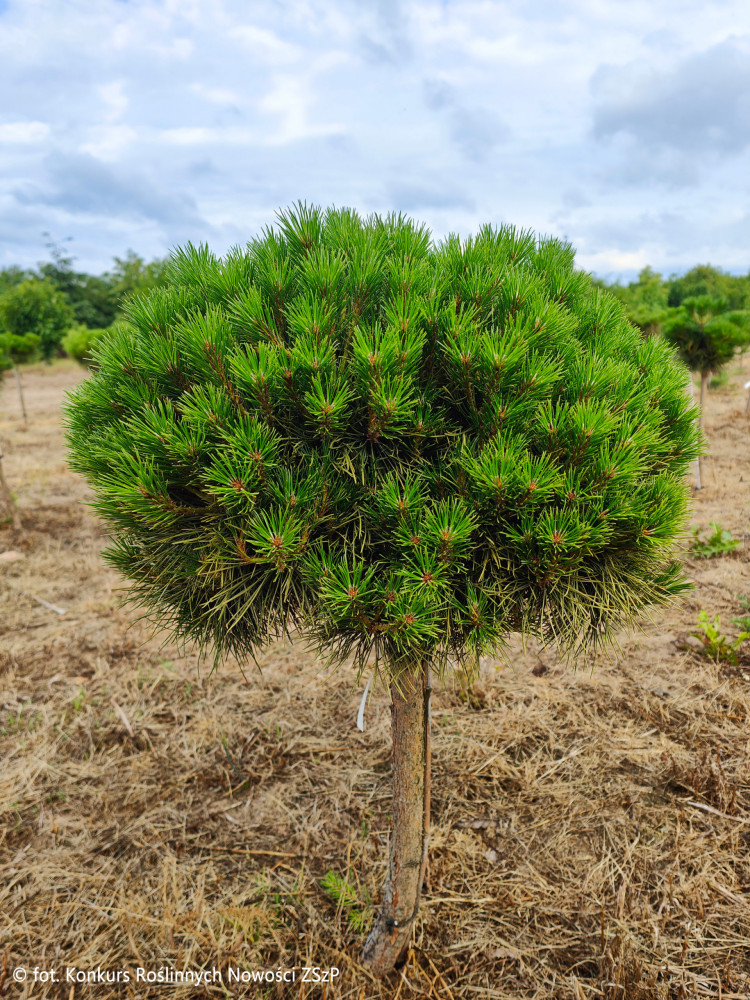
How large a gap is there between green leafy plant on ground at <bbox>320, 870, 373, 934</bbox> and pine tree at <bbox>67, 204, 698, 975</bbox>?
1.57 metres

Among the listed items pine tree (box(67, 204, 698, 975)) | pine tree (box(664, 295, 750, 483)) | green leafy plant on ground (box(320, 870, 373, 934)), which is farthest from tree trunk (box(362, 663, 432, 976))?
pine tree (box(664, 295, 750, 483))

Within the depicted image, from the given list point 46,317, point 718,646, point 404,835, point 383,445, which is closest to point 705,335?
point 718,646

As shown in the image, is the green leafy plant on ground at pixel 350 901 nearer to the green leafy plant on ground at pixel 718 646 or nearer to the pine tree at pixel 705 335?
the green leafy plant on ground at pixel 718 646

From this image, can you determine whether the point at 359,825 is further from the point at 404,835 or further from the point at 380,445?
the point at 380,445

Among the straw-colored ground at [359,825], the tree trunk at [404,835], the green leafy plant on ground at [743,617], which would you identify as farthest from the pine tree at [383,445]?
the green leafy plant on ground at [743,617]

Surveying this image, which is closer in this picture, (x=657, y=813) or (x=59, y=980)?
(x=59, y=980)

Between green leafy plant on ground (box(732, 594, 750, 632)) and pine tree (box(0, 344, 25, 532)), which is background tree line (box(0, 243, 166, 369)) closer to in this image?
pine tree (box(0, 344, 25, 532))

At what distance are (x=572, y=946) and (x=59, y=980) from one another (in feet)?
6.93

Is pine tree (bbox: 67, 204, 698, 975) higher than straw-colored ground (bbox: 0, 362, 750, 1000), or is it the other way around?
pine tree (bbox: 67, 204, 698, 975)

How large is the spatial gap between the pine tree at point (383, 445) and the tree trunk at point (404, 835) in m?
0.59

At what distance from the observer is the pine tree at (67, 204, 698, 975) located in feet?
4.31

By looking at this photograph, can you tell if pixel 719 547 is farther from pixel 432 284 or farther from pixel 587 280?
pixel 432 284

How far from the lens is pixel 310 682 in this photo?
423cm

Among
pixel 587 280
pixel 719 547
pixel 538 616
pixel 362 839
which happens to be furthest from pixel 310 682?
pixel 719 547
